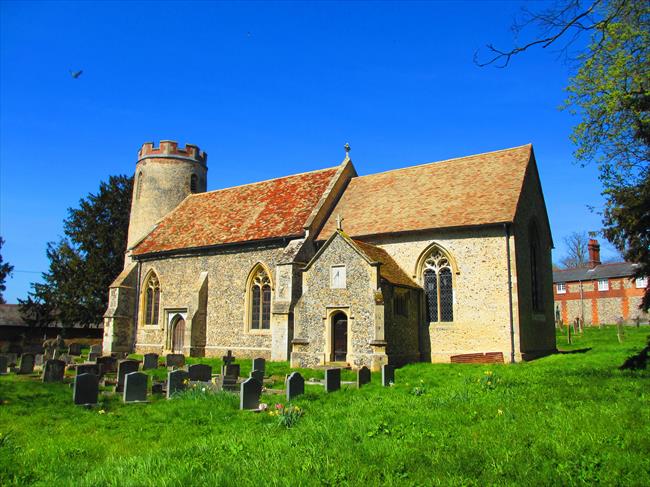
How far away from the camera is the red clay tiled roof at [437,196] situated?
19938mm

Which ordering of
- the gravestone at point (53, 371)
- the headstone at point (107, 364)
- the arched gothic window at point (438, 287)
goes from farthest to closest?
1. the arched gothic window at point (438, 287)
2. the headstone at point (107, 364)
3. the gravestone at point (53, 371)

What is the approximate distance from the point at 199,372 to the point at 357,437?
802 cm

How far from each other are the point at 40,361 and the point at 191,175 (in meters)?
16.0

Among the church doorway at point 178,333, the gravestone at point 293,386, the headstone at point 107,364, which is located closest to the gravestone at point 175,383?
the gravestone at point 293,386

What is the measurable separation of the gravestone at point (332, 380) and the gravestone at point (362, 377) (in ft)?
2.79

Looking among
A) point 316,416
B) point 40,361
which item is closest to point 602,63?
point 316,416

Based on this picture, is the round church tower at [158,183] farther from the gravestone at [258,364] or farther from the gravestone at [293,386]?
the gravestone at [293,386]

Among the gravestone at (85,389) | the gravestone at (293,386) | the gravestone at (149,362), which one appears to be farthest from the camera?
the gravestone at (149,362)

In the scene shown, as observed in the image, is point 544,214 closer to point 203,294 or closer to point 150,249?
point 203,294

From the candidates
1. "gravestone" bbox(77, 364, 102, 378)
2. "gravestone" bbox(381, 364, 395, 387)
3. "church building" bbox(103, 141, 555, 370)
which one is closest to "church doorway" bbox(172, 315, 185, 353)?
"church building" bbox(103, 141, 555, 370)

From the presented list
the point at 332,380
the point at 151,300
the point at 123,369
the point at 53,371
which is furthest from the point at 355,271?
the point at 151,300

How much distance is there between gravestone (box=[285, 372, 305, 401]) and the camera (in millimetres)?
11363

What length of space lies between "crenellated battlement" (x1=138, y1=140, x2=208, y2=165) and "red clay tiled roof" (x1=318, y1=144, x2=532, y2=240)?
41.6 feet

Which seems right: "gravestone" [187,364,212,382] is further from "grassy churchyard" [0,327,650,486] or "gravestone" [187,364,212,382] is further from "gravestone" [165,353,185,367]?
"gravestone" [165,353,185,367]
